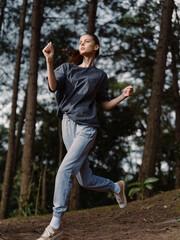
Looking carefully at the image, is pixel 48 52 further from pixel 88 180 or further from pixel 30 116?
pixel 30 116

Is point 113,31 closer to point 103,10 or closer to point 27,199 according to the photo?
point 103,10

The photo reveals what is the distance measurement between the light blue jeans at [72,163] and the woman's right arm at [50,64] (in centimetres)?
39

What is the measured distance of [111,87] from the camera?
1420 centimetres

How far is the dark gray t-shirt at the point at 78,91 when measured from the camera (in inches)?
146

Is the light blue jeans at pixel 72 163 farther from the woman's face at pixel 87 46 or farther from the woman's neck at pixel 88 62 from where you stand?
the woman's face at pixel 87 46

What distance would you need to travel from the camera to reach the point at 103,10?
10438mm

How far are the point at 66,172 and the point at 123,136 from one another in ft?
33.4

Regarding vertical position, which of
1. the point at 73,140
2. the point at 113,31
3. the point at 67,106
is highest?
the point at 113,31

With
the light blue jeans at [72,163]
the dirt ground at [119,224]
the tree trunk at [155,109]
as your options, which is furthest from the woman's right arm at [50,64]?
the tree trunk at [155,109]

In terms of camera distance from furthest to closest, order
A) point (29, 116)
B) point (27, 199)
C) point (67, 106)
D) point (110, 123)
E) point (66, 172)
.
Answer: point (110, 123) < point (29, 116) < point (27, 199) < point (67, 106) < point (66, 172)

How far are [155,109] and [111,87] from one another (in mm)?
7106

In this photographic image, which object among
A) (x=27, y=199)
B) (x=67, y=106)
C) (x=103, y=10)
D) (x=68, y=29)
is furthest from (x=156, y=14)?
(x=67, y=106)

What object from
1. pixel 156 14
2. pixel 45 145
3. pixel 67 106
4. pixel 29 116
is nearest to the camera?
pixel 67 106

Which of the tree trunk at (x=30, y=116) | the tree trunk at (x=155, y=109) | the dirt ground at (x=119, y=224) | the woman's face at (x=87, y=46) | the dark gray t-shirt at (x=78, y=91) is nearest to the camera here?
the dark gray t-shirt at (x=78, y=91)
